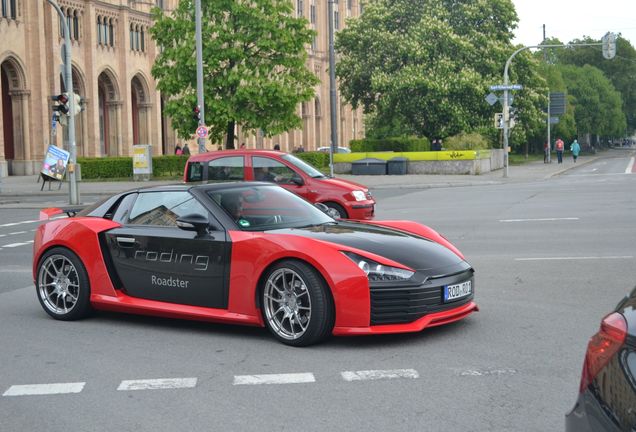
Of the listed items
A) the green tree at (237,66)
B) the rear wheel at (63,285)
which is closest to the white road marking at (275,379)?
the rear wheel at (63,285)

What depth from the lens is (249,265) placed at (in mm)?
7418

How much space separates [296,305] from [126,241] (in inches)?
77.0

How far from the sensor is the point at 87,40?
55875 millimetres

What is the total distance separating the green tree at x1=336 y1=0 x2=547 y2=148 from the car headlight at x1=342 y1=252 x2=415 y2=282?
43.4 meters

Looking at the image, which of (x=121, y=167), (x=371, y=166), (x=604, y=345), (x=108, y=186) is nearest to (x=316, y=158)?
(x=371, y=166)

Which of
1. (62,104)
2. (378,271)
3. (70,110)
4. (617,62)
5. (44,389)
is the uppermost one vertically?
(617,62)

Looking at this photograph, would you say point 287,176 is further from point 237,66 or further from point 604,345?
point 237,66

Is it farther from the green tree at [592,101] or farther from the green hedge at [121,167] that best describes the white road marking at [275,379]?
the green tree at [592,101]

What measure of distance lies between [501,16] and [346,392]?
50.7 metres

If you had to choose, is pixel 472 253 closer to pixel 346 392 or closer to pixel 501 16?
pixel 346 392

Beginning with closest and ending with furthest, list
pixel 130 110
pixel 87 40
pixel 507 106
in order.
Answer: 1. pixel 507 106
2. pixel 87 40
3. pixel 130 110

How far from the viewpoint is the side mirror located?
25.2 feet

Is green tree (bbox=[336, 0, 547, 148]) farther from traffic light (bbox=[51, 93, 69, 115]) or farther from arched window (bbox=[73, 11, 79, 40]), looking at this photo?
traffic light (bbox=[51, 93, 69, 115])

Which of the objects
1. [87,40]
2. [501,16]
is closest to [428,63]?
[501,16]
